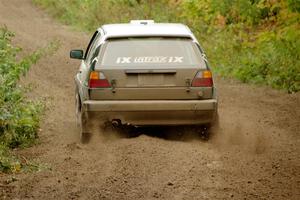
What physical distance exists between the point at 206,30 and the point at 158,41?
12720 mm

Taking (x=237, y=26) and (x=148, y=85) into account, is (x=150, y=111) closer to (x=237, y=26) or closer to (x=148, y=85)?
(x=148, y=85)

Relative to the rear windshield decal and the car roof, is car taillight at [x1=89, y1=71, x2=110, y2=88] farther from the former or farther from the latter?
the car roof

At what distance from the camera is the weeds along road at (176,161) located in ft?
25.6

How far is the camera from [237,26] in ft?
71.1

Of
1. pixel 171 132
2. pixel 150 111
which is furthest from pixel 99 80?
pixel 171 132

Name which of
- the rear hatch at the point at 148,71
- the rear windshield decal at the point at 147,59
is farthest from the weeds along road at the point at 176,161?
the rear windshield decal at the point at 147,59

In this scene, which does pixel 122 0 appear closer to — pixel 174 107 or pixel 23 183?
pixel 174 107

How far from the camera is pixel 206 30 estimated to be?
910 inches

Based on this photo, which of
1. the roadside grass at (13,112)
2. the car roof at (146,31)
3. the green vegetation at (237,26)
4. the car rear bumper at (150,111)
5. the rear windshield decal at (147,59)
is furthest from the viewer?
the green vegetation at (237,26)

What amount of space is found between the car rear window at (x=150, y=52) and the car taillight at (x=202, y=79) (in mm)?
172

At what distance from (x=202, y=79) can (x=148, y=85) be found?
74 centimetres

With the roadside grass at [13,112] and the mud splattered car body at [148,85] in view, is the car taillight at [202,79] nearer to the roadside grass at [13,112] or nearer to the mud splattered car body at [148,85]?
the mud splattered car body at [148,85]

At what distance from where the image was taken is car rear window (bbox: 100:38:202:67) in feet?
33.9

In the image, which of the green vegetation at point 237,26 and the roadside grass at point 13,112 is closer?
the roadside grass at point 13,112
